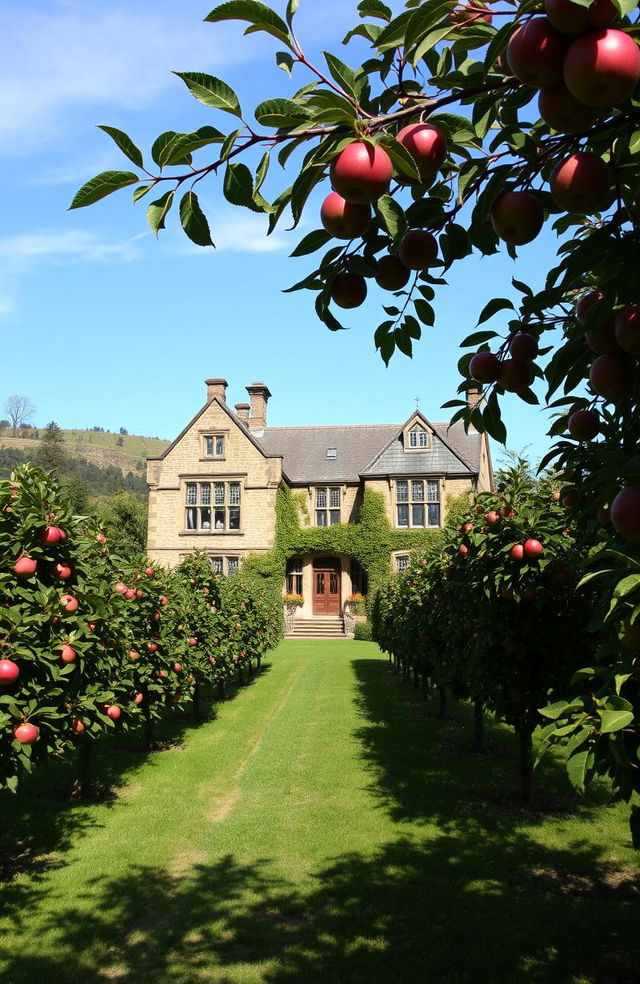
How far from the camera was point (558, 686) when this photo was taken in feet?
22.5

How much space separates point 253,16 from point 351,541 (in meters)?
33.1

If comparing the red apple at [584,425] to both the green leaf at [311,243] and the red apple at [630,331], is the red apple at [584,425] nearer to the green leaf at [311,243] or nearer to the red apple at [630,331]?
the red apple at [630,331]

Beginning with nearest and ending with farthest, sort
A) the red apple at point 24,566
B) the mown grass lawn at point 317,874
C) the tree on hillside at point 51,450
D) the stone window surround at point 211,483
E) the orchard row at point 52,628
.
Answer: the mown grass lawn at point 317,874 → the orchard row at point 52,628 → the red apple at point 24,566 → the stone window surround at point 211,483 → the tree on hillside at point 51,450

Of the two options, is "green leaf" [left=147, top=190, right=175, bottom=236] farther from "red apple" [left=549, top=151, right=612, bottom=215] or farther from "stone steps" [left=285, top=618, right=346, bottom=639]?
"stone steps" [left=285, top=618, right=346, bottom=639]

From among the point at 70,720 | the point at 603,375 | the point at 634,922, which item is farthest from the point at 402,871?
the point at 603,375

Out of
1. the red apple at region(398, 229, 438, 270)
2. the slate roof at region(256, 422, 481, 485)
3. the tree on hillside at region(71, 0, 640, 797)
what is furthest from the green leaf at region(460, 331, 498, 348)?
the slate roof at region(256, 422, 481, 485)

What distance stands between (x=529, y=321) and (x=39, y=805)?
8.61 m

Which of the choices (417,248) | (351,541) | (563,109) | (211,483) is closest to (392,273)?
(417,248)

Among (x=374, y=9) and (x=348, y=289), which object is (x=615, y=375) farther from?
(x=374, y=9)

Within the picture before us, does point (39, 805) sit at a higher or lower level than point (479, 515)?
lower

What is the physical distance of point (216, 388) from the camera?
36.5m

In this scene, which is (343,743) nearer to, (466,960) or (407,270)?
(466,960)

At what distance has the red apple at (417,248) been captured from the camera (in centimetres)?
219

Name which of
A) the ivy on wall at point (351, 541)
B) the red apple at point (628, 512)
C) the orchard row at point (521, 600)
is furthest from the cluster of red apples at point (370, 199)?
the ivy on wall at point (351, 541)
